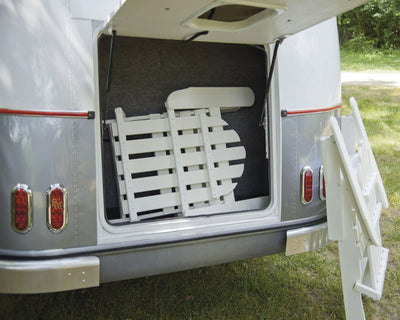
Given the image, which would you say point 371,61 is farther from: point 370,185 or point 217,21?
point 217,21

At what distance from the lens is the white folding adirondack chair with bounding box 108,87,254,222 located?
3.17m

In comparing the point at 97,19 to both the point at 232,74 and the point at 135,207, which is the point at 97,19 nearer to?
the point at 135,207

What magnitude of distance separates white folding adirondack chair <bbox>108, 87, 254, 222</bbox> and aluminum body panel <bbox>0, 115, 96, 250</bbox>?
69 cm

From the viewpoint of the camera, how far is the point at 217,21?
8.23 ft

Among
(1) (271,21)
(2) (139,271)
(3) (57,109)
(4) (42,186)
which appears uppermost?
(1) (271,21)

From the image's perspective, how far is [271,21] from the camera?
243 cm

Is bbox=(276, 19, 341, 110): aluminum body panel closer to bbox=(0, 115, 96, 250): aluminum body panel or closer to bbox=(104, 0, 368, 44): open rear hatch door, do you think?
bbox=(104, 0, 368, 44): open rear hatch door

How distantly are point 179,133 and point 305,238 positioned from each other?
119 centimetres

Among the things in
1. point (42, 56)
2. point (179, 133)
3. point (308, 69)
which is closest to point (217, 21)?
point (308, 69)

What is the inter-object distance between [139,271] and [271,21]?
143 cm

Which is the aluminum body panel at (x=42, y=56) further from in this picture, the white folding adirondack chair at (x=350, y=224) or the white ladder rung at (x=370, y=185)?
the white ladder rung at (x=370, y=185)

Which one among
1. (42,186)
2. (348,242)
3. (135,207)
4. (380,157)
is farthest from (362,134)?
(380,157)

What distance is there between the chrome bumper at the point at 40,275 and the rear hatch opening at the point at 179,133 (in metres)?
0.68

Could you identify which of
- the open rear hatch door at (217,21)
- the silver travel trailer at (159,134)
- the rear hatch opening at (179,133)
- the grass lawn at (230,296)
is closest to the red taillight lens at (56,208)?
the silver travel trailer at (159,134)
